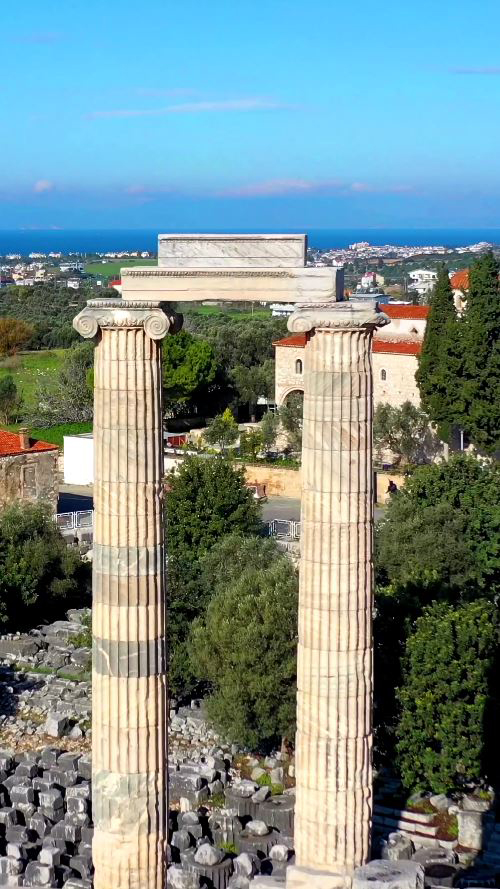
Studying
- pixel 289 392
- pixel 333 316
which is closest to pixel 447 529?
pixel 333 316

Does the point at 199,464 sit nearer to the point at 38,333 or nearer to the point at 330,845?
the point at 330,845

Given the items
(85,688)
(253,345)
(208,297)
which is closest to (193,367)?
(253,345)

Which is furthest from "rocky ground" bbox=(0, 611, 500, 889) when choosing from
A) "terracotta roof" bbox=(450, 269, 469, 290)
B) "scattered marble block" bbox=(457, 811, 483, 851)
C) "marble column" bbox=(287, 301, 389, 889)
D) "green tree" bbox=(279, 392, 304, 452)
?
"terracotta roof" bbox=(450, 269, 469, 290)

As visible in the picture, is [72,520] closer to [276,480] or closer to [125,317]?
[276,480]

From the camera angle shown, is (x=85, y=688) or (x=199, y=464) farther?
(x=199, y=464)

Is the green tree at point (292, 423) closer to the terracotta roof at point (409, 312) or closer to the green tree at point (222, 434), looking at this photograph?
the green tree at point (222, 434)

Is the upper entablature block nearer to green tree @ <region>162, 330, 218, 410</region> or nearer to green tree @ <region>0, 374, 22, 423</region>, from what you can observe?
green tree @ <region>162, 330, 218, 410</region>

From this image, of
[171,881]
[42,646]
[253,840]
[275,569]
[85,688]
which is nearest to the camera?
[171,881]
